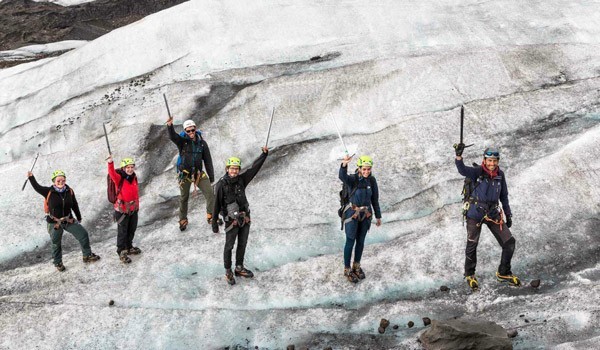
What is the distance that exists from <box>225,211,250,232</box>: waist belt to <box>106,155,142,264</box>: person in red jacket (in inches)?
100

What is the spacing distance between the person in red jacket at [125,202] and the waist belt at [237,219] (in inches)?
100

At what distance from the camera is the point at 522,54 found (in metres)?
18.7

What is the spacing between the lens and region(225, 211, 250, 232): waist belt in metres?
12.4

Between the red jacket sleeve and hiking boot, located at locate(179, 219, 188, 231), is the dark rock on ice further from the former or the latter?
the red jacket sleeve

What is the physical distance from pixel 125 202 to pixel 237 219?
2846 mm

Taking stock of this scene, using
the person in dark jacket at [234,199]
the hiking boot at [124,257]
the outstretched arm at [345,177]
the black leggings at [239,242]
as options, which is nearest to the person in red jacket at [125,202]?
the hiking boot at [124,257]

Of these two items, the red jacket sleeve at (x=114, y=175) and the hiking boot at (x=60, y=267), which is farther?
the hiking boot at (x=60, y=267)

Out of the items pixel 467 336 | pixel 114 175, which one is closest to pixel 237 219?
pixel 114 175

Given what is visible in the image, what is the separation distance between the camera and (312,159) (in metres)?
16.7

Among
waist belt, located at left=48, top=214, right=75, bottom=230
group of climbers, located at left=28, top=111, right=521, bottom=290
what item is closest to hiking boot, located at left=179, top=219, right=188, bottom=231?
group of climbers, located at left=28, top=111, right=521, bottom=290

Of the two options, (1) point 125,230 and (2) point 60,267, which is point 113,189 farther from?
(2) point 60,267

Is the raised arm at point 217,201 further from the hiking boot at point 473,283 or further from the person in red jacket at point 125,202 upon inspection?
the hiking boot at point 473,283

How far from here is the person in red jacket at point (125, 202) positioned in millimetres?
13406

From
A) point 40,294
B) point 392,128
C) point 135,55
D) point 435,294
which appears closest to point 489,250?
point 435,294
